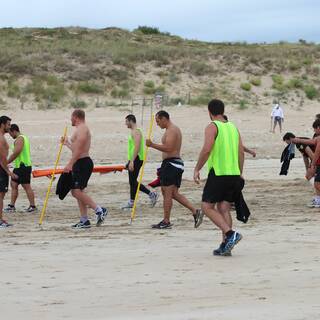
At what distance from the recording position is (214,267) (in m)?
9.02

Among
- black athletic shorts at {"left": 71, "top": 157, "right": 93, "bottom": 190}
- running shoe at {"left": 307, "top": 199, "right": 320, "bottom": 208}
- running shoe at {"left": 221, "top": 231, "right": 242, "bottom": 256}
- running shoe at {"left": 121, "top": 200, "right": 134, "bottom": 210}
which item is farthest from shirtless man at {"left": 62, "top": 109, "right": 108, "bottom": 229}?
running shoe at {"left": 307, "top": 199, "right": 320, "bottom": 208}

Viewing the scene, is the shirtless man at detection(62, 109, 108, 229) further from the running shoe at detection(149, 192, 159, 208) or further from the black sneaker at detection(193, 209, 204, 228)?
the running shoe at detection(149, 192, 159, 208)

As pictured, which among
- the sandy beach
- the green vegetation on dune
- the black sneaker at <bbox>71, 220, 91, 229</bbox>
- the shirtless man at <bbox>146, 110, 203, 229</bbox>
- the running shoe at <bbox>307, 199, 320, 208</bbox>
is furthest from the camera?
the green vegetation on dune

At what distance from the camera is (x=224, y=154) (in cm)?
962

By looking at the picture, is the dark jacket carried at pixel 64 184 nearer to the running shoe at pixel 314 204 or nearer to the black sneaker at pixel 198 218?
the black sneaker at pixel 198 218

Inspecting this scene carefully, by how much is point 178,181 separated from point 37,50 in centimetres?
3303

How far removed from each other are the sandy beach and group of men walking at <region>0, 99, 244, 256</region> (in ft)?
0.86

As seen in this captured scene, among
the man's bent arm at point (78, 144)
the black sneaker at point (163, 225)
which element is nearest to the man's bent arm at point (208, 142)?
the black sneaker at point (163, 225)

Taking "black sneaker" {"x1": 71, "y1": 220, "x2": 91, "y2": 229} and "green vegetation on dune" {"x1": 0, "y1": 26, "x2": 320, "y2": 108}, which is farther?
"green vegetation on dune" {"x1": 0, "y1": 26, "x2": 320, "y2": 108}

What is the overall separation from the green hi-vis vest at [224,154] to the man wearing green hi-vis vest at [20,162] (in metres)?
4.85

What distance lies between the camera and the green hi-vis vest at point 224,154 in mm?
9609

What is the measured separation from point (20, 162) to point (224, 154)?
210 inches

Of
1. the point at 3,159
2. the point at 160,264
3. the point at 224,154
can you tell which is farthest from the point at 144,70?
the point at 160,264

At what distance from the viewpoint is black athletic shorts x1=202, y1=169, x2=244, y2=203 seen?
9.60 metres
